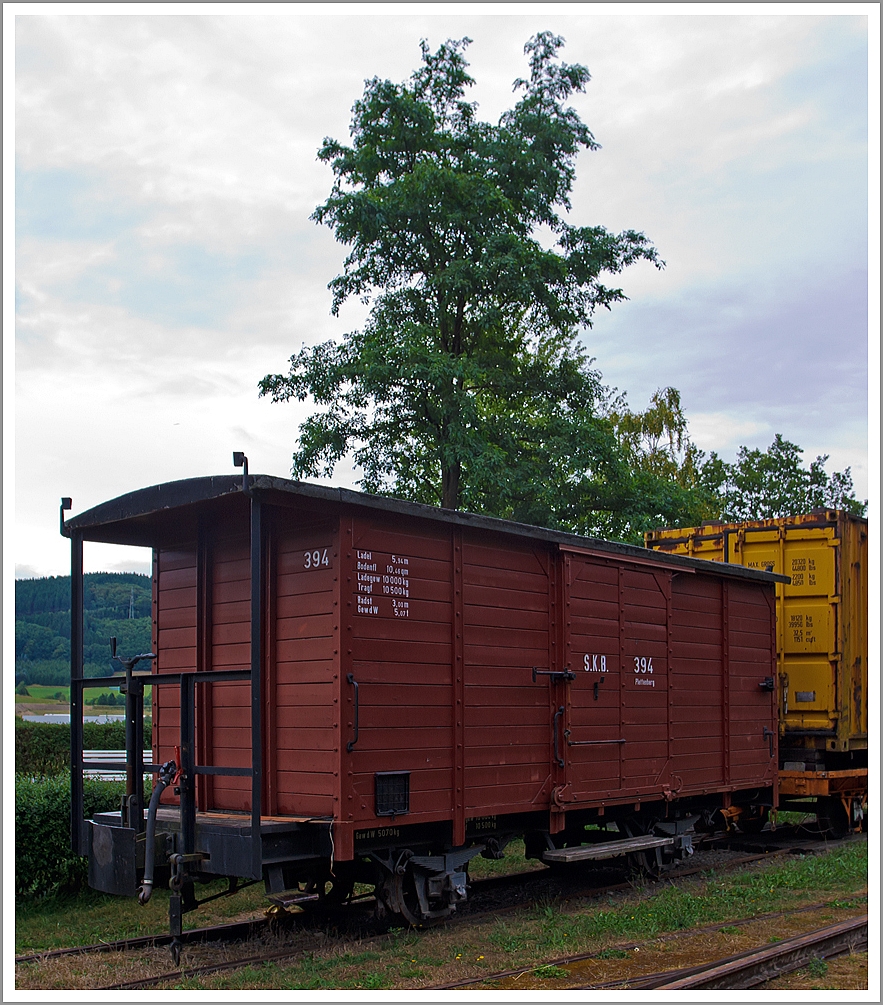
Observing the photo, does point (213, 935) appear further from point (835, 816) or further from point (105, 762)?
point (835, 816)

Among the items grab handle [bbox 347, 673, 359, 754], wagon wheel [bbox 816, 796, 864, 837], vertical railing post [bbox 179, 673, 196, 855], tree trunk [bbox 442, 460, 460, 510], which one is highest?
tree trunk [bbox 442, 460, 460, 510]

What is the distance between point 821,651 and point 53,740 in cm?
1543

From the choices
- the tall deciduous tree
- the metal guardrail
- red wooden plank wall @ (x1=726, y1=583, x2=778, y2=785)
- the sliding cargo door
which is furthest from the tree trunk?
the sliding cargo door

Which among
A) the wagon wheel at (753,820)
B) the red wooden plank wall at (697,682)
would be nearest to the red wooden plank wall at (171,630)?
the red wooden plank wall at (697,682)

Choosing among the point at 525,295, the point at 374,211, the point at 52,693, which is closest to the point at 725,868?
the point at 525,295

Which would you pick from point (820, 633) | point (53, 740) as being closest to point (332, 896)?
point (820, 633)

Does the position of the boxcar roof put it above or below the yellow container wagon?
above

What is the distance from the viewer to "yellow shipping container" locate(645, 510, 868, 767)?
40.3ft

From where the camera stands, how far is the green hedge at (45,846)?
9289 mm

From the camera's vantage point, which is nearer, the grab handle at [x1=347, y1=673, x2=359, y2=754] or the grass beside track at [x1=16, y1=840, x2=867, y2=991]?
the grass beside track at [x1=16, y1=840, x2=867, y2=991]

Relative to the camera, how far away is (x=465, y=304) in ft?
60.0

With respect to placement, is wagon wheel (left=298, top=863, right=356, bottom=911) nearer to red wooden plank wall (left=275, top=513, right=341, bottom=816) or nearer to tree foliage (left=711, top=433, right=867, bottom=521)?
red wooden plank wall (left=275, top=513, right=341, bottom=816)

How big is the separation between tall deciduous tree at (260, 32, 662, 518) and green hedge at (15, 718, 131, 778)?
23.5 feet

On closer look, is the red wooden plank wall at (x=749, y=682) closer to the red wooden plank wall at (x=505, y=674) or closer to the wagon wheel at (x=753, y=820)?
the wagon wheel at (x=753, y=820)
